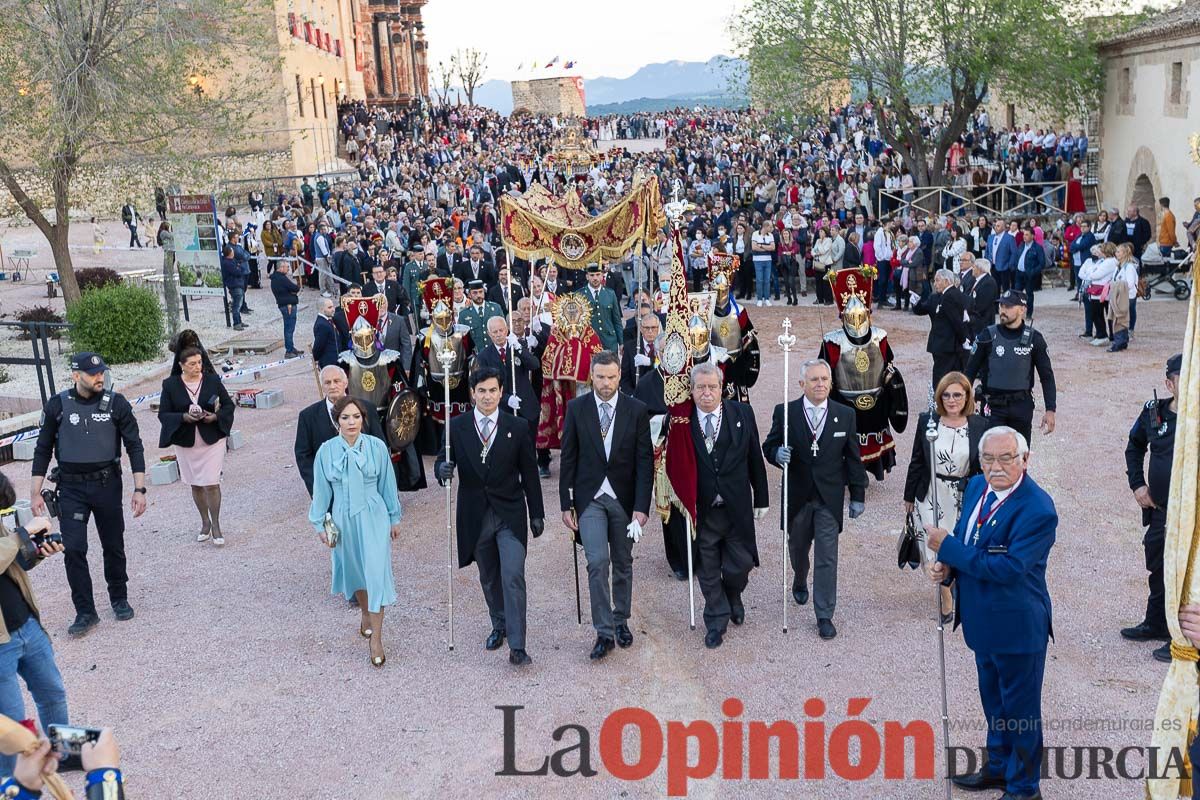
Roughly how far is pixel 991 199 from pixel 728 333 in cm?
1746

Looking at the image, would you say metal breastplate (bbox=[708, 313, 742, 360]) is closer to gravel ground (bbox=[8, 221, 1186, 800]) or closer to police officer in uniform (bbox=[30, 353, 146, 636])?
gravel ground (bbox=[8, 221, 1186, 800])

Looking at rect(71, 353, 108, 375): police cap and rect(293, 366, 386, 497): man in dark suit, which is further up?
rect(71, 353, 108, 375): police cap

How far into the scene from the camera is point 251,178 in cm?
3862

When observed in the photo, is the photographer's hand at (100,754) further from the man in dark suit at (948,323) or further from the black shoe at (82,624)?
the man in dark suit at (948,323)

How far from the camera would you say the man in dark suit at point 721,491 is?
7.28 meters

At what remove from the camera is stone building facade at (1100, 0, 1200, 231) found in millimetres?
22312

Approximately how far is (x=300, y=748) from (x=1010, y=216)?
72.8 feet

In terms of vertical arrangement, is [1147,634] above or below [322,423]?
below

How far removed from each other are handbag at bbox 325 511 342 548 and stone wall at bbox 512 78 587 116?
7398 cm

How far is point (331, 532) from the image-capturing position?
719 centimetres

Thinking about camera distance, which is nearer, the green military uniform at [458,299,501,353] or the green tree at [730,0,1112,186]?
the green military uniform at [458,299,501,353]

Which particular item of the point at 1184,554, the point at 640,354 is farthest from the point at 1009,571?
the point at 640,354

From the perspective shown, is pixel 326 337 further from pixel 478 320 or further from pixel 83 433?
pixel 83 433

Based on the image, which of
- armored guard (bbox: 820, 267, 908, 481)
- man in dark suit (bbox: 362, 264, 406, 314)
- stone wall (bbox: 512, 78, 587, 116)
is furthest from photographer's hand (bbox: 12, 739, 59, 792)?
stone wall (bbox: 512, 78, 587, 116)
